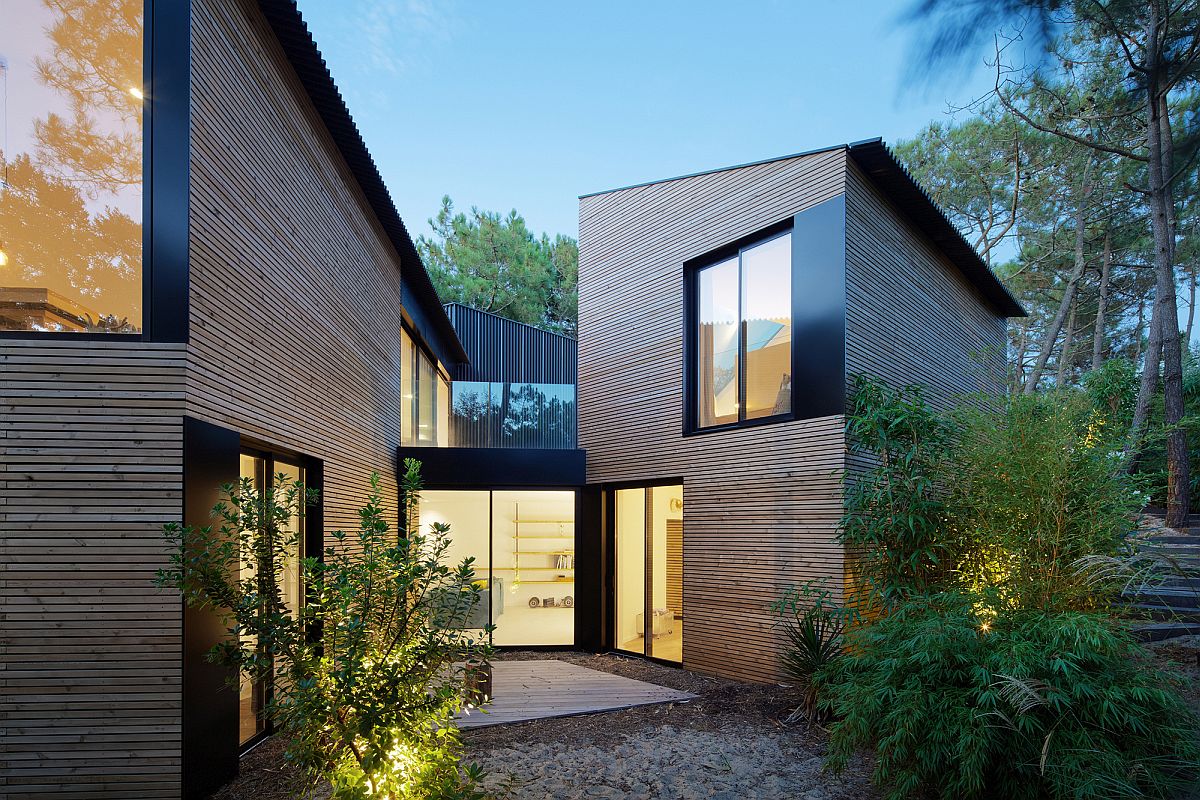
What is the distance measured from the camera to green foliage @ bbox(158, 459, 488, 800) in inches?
119

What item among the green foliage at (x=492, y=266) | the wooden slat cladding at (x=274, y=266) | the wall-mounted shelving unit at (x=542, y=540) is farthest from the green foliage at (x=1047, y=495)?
the green foliage at (x=492, y=266)

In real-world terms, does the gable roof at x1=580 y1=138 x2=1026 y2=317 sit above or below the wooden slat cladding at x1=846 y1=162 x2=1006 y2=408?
above

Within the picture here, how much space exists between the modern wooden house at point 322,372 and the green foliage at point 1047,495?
1.60 meters

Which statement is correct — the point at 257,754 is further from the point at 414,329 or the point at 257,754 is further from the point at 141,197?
the point at 414,329

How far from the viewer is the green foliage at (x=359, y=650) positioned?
3025 millimetres

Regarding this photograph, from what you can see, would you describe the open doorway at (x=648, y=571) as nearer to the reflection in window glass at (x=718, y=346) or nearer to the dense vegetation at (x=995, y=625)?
the reflection in window glass at (x=718, y=346)

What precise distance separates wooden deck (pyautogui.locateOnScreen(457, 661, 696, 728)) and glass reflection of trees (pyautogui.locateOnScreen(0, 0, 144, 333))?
403 cm

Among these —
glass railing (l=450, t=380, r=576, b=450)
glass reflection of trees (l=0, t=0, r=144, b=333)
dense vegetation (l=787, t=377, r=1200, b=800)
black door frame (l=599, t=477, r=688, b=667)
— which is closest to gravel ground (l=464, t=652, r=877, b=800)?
dense vegetation (l=787, t=377, r=1200, b=800)

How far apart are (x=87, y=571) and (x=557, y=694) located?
4330 mm

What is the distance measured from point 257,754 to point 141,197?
376cm

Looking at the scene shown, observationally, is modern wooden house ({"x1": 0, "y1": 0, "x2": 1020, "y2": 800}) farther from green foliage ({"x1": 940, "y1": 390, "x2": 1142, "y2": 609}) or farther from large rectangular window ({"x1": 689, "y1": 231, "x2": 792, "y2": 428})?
green foliage ({"x1": 940, "y1": 390, "x2": 1142, "y2": 609})

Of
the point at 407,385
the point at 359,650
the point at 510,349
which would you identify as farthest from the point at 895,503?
the point at 510,349

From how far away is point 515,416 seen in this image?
10.2 meters

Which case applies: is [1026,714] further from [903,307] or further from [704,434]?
[903,307]
